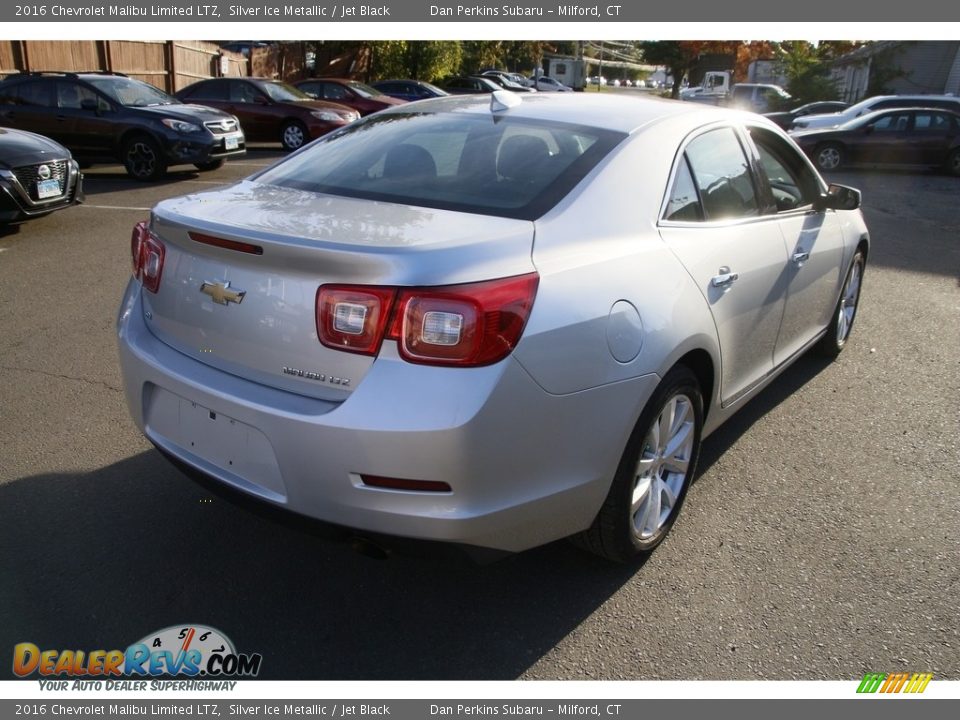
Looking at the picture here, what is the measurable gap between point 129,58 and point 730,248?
73.1ft

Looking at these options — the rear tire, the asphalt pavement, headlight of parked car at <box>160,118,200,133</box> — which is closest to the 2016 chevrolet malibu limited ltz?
the asphalt pavement

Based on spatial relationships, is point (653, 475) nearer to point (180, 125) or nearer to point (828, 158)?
point (180, 125)

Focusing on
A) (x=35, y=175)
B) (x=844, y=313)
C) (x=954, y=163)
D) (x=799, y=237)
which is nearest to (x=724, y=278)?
(x=799, y=237)

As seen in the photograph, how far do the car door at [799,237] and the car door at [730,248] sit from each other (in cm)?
12

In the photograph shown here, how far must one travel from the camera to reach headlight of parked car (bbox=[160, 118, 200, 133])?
38.8 feet

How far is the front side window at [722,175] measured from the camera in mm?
3387

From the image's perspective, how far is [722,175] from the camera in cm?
358

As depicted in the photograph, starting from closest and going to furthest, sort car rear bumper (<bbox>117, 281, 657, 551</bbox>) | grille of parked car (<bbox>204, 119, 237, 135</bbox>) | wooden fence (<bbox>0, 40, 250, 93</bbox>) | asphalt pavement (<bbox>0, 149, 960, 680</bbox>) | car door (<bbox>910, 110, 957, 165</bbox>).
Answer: car rear bumper (<bbox>117, 281, 657, 551</bbox>) → asphalt pavement (<bbox>0, 149, 960, 680</bbox>) → grille of parked car (<bbox>204, 119, 237, 135</bbox>) → car door (<bbox>910, 110, 957, 165</bbox>) → wooden fence (<bbox>0, 40, 250, 93</bbox>)

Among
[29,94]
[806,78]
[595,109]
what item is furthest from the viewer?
[806,78]

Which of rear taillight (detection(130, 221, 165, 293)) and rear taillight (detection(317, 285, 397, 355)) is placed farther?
rear taillight (detection(130, 221, 165, 293))

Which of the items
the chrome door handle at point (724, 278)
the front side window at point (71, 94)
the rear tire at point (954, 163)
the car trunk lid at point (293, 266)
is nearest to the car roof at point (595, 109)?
the chrome door handle at point (724, 278)

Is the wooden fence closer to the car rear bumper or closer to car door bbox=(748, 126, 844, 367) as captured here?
car door bbox=(748, 126, 844, 367)

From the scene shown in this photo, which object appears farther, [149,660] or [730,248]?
[730,248]

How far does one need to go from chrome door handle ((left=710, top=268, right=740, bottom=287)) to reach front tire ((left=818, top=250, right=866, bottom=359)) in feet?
6.75
